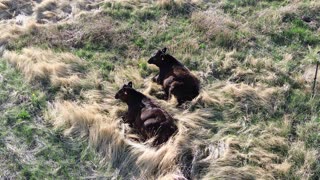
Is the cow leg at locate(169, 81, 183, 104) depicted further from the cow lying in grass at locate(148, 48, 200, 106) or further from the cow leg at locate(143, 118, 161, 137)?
the cow leg at locate(143, 118, 161, 137)

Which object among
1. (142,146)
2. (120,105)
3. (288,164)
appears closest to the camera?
(288,164)

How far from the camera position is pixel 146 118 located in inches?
292

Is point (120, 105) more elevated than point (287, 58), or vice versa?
point (287, 58)

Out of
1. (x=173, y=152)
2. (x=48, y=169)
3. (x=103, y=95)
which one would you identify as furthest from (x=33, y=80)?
(x=173, y=152)

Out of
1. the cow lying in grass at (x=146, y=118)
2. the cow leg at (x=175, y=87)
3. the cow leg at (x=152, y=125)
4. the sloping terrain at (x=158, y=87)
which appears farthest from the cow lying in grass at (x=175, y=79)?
the cow leg at (x=152, y=125)

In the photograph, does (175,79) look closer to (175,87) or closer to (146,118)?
(175,87)

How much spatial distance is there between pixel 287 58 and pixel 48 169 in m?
6.07

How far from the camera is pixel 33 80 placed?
8969 mm

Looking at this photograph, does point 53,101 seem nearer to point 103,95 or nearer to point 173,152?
point 103,95

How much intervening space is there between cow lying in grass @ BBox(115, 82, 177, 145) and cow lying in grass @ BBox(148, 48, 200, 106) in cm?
75

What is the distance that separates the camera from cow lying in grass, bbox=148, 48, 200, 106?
834 cm

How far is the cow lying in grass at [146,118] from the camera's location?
23.4 ft

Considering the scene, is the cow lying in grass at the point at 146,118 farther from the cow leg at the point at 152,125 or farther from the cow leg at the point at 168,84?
the cow leg at the point at 168,84

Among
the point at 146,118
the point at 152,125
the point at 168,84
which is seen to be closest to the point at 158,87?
the point at 168,84
